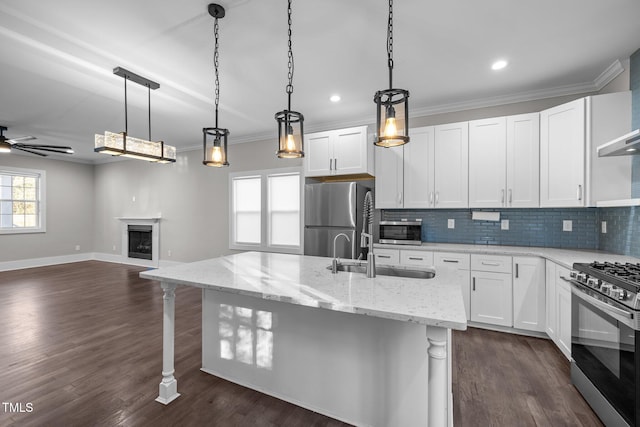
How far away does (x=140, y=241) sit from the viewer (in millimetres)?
7344

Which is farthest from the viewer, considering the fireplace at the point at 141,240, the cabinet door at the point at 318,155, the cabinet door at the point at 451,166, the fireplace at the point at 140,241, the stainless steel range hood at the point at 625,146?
the fireplace at the point at 140,241

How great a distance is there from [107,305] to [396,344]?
14.0 feet

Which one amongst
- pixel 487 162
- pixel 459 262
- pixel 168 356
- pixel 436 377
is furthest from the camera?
pixel 487 162

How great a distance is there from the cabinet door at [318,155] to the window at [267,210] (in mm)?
749

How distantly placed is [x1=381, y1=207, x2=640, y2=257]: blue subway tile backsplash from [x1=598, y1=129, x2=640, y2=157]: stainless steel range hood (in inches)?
37.6

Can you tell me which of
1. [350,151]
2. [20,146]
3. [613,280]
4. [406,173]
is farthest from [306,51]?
[20,146]

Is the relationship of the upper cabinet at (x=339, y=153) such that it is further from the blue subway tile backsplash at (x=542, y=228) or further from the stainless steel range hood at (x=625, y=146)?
the stainless steel range hood at (x=625, y=146)

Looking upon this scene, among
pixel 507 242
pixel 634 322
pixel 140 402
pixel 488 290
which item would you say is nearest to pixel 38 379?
pixel 140 402

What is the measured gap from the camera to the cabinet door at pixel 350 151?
3.98 m

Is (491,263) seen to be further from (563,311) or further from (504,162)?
(504,162)

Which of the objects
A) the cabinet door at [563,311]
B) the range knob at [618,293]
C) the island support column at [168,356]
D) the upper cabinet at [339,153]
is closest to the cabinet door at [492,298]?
the cabinet door at [563,311]

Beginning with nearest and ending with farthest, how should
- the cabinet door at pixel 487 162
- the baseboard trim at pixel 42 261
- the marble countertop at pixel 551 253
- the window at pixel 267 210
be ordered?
the marble countertop at pixel 551 253
the cabinet door at pixel 487 162
the window at pixel 267 210
the baseboard trim at pixel 42 261

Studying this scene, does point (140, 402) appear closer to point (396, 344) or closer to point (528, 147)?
point (396, 344)

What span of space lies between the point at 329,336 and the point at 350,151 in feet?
9.14
